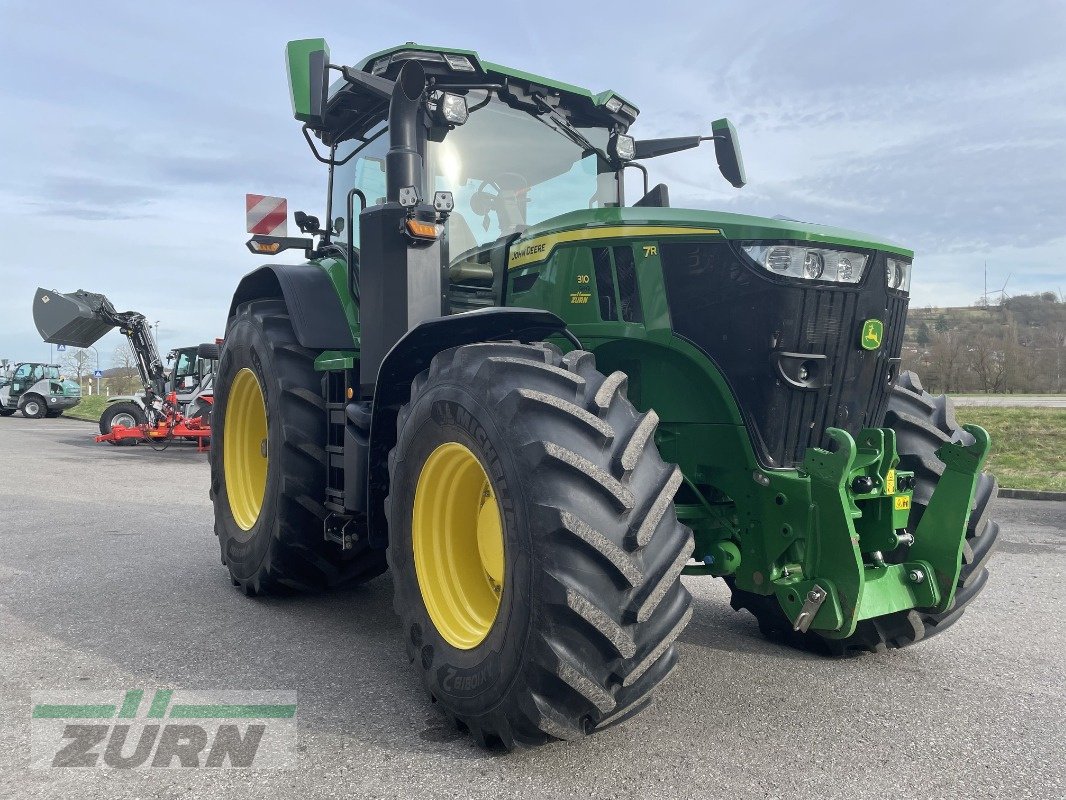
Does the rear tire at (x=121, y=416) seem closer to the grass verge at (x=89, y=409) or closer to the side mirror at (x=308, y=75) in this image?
the grass verge at (x=89, y=409)

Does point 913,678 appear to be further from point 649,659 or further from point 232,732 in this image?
point 232,732

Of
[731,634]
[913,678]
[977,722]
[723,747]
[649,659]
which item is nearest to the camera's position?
[649,659]

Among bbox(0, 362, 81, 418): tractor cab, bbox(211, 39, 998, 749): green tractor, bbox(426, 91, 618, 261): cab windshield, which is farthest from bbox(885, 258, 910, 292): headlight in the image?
bbox(0, 362, 81, 418): tractor cab

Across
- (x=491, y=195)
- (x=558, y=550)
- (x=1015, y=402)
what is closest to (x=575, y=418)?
(x=558, y=550)

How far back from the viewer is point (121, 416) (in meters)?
19.0

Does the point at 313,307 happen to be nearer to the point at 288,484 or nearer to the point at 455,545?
the point at 288,484

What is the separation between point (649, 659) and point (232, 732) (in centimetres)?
149

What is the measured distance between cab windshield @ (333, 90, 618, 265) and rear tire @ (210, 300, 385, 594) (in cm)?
78

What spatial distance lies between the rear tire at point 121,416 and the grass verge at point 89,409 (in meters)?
10.6

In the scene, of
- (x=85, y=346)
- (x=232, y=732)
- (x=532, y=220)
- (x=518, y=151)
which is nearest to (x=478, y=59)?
(x=518, y=151)

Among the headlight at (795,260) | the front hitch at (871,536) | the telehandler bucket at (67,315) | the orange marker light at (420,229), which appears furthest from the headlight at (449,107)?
the telehandler bucket at (67,315)

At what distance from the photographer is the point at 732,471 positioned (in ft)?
10.8

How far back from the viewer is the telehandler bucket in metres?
17.7

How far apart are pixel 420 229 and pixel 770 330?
1.53 m
